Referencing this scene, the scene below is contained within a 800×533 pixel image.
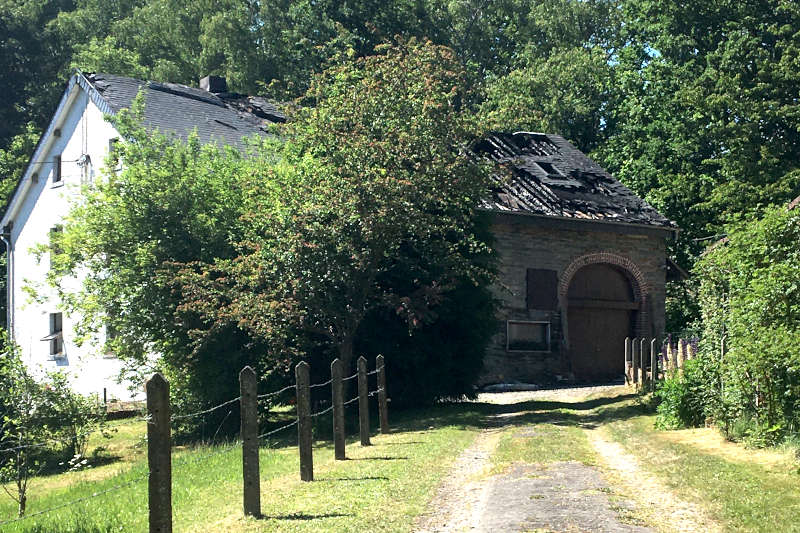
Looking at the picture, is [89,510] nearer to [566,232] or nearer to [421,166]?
[421,166]

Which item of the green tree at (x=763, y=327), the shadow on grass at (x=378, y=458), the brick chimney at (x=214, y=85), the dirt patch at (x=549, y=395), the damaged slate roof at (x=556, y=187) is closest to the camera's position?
the green tree at (x=763, y=327)

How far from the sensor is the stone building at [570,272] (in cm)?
2928

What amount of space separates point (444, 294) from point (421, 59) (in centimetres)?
503

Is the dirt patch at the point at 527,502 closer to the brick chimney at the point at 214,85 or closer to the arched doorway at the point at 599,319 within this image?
the arched doorway at the point at 599,319

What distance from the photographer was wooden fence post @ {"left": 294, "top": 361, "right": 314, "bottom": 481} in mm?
11703

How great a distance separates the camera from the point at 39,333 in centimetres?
3516

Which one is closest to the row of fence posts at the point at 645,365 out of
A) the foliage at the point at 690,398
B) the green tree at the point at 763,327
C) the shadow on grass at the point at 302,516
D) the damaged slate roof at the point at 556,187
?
the foliage at the point at 690,398

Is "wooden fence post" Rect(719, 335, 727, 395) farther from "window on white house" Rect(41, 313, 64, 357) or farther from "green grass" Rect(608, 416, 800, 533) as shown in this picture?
"window on white house" Rect(41, 313, 64, 357)

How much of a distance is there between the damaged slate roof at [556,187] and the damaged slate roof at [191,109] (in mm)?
7390

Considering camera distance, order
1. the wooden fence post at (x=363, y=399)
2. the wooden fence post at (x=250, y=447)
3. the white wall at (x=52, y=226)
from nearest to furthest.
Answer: the wooden fence post at (x=250, y=447) < the wooden fence post at (x=363, y=399) < the white wall at (x=52, y=226)

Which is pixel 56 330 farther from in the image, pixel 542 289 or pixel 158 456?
pixel 158 456

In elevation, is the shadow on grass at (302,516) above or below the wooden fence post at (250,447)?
below

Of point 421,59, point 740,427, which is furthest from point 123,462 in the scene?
point 740,427

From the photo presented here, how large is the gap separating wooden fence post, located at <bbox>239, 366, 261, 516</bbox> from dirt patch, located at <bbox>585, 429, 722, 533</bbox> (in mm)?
3643
